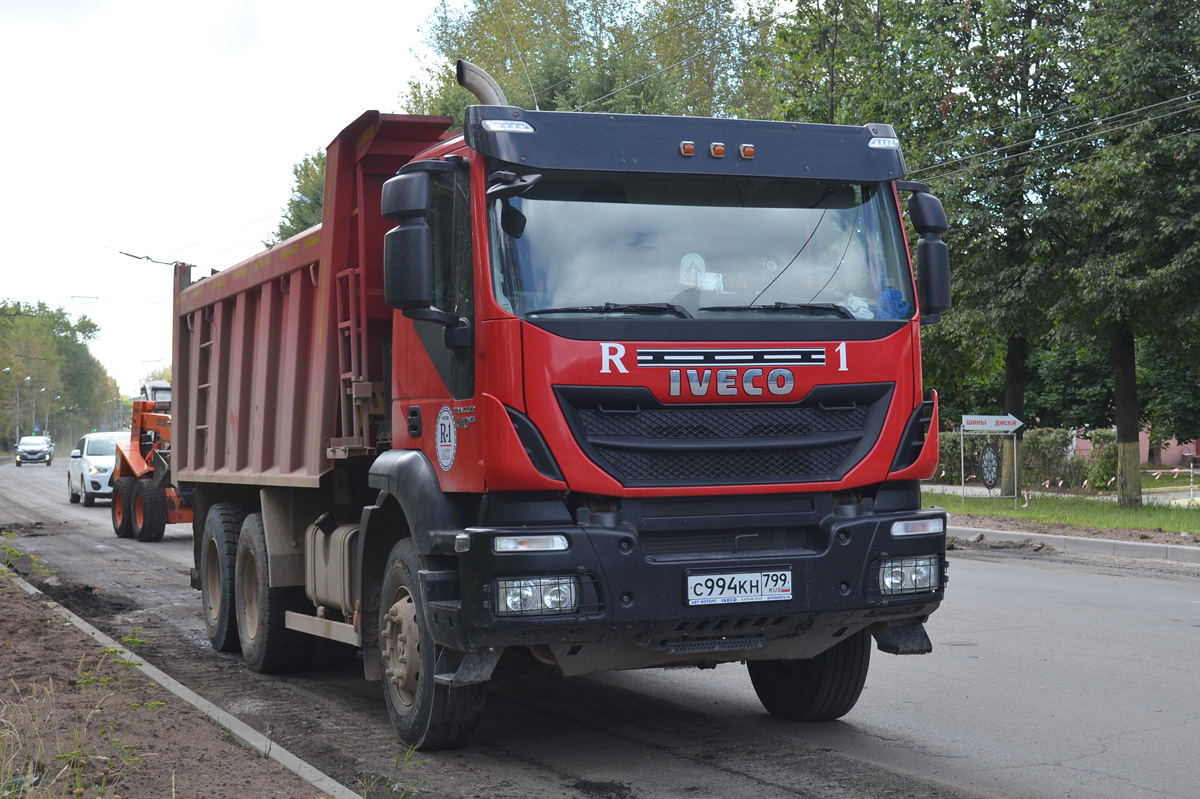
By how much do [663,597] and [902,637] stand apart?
1.34 metres

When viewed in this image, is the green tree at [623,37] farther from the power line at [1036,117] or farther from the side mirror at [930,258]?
the side mirror at [930,258]

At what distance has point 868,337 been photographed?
5684 mm

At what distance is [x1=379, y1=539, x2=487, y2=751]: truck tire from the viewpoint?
5.83 meters

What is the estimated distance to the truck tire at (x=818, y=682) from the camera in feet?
21.5

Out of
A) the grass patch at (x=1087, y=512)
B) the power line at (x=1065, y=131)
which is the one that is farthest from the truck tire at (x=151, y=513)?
the power line at (x=1065, y=131)

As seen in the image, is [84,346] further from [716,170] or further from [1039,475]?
[716,170]

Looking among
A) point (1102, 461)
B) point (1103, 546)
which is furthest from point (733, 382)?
point (1102, 461)

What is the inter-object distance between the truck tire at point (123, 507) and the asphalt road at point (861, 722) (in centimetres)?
1055

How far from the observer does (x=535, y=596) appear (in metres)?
5.22

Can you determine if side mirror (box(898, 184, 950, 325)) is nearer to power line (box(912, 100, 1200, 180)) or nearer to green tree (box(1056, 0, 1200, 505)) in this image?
green tree (box(1056, 0, 1200, 505))

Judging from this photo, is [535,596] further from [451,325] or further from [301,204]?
[301,204]

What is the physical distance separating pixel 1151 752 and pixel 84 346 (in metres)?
182

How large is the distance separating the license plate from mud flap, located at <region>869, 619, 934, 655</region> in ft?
2.40

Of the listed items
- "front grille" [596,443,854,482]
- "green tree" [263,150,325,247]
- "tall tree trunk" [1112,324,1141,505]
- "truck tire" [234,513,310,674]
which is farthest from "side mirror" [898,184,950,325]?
"green tree" [263,150,325,247]
